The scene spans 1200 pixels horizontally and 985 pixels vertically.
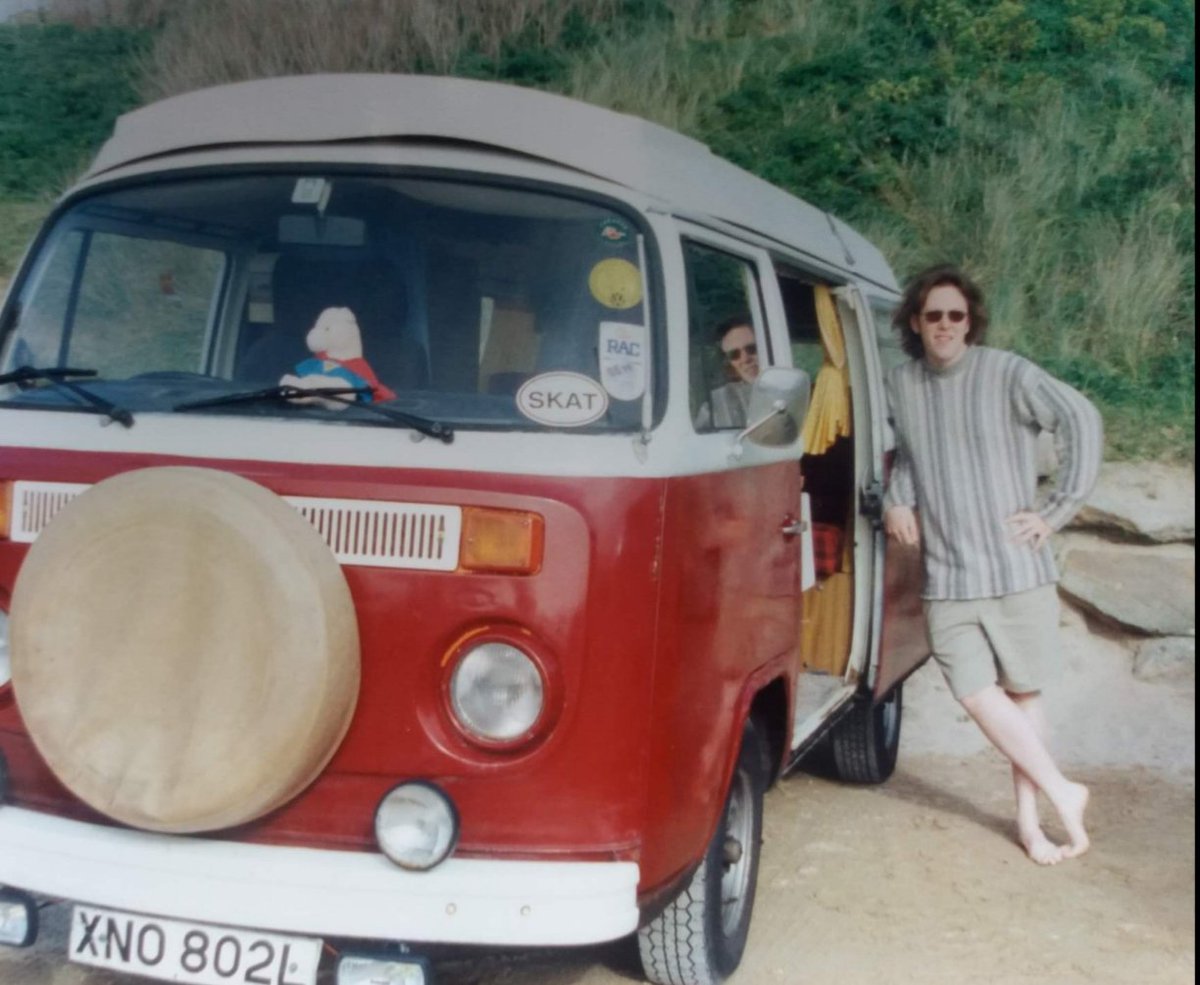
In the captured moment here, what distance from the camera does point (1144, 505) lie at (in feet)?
23.0

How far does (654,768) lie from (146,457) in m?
1.22

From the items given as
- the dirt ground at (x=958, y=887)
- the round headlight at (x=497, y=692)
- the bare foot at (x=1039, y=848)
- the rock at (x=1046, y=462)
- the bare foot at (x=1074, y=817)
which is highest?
the rock at (x=1046, y=462)

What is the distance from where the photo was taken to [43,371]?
3.39 meters

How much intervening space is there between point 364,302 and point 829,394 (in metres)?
2.11

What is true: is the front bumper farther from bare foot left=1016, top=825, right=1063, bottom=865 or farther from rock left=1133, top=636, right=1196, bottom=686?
rock left=1133, top=636, right=1196, bottom=686

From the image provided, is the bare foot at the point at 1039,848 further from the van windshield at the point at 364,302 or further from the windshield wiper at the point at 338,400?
the windshield wiper at the point at 338,400

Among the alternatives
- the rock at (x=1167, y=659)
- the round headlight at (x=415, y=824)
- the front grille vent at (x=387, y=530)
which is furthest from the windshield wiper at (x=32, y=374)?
the rock at (x=1167, y=659)

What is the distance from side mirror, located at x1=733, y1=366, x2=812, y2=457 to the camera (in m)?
3.31

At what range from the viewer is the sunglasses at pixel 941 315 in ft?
15.1

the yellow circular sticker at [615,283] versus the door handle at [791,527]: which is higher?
the yellow circular sticker at [615,283]

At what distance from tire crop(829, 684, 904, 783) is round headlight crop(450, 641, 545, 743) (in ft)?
9.01

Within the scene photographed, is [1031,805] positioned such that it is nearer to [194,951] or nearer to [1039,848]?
[1039,848]

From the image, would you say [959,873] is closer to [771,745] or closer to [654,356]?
[771,745]

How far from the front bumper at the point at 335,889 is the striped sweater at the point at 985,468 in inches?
84.8
